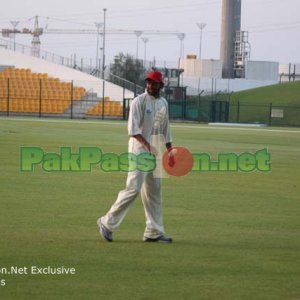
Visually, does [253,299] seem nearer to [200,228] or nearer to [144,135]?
[144,135]

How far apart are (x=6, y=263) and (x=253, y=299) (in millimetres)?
2559

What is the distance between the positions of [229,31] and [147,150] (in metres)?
91.3

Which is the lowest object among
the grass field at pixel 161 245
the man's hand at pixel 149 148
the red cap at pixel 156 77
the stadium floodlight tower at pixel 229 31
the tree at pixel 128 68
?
the grass field at pixel 161 245

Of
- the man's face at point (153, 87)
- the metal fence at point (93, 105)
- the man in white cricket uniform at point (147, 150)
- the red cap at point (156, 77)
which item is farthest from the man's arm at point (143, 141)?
the metal fence at point (93, 105)

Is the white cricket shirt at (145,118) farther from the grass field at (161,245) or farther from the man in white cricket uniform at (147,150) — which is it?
the grass field at (161,245)

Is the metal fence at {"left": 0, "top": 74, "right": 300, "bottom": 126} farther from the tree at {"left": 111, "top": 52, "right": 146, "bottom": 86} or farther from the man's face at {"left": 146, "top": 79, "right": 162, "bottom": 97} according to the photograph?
the man's face at {"left": 146, "top": 79, "right": 162, "bottom": 97}

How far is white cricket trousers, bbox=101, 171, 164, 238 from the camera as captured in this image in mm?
10758

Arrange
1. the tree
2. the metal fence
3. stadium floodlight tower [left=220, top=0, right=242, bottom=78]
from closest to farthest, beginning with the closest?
the metal fence
the tree
stadium floodlight tower [left=220, top=0, right=242, bottom=78]

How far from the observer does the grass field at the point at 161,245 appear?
8.48 metres

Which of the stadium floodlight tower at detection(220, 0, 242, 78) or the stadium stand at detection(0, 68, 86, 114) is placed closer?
the stadium stand at detection(0, 68, 86, 114)

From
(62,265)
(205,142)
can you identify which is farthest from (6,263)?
(205,142)

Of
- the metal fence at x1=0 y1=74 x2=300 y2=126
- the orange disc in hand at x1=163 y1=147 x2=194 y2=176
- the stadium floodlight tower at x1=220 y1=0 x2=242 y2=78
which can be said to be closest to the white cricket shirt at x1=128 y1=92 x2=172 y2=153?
the orange disc in hand at x1=163 y1=147 x2=194 y2=176

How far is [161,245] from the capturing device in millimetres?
10727

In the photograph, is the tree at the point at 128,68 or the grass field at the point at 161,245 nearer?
the grass field at the point at 161,245
